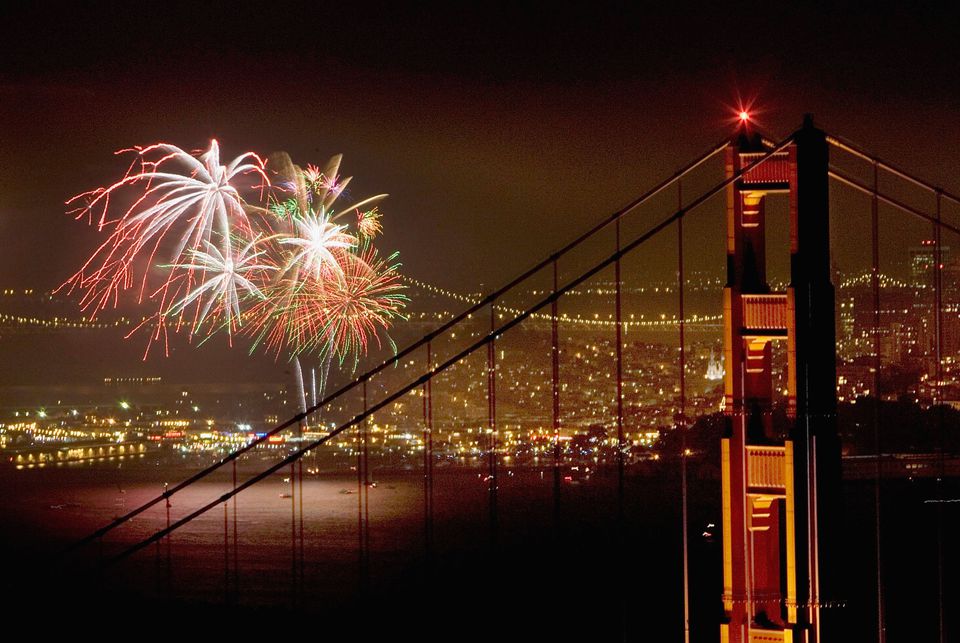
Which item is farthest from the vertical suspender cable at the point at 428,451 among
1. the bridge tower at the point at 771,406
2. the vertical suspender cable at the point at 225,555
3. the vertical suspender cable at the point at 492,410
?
the bridge tower at the point at 771,406

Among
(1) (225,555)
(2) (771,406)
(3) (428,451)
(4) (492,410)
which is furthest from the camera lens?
(1) (225,555)

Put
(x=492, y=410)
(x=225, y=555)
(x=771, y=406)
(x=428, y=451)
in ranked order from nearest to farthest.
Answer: (x=771, y=406)
(x=492, y=410)
(x=428, y=451)
(x=225, y=555)

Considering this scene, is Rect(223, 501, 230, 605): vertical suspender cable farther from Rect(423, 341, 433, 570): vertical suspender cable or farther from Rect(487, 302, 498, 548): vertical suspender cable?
Rect(487, 302, 498, 548): vertical suspender cable

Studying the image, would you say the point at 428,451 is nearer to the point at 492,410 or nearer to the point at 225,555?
the point at 225,555

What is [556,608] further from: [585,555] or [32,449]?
[32,449]

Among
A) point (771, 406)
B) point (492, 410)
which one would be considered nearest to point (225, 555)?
point (492, 410)

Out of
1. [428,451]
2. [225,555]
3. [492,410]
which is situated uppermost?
[492,410]

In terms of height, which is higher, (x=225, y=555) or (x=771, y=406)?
(x=771, y=406)

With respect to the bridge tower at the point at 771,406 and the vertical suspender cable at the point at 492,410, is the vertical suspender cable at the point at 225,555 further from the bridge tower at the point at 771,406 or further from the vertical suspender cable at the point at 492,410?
the bridge tower at the point at 771,406

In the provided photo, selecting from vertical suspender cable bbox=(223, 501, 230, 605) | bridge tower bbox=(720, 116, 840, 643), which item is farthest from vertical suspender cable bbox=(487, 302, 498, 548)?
bridge tower bbox=(720, 116, 840, 643)
